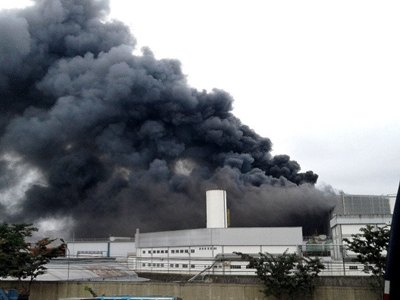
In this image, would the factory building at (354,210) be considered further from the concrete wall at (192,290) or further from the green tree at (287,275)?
the green tree at (287,275)

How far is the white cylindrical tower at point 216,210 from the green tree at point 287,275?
3322 centimetres

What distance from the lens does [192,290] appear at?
16594 millimetres

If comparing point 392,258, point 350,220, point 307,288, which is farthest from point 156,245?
point 392,258

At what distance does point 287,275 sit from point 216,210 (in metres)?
34.1

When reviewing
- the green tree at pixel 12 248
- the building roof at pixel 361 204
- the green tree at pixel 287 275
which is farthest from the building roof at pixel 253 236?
the green tree at pixel 287 275

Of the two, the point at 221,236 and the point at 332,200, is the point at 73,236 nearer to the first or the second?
the point at 221,236

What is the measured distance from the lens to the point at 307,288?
15.1 m

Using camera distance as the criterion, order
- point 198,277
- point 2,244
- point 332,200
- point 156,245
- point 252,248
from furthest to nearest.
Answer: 1. point 332,200
2. point 156,245
3. point 252,248
4. point 198,277
5. point 2,244

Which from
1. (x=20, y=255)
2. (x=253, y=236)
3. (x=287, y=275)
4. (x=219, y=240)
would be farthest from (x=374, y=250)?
(x=219, y=240)

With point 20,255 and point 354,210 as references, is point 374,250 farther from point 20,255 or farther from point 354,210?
point 354,210

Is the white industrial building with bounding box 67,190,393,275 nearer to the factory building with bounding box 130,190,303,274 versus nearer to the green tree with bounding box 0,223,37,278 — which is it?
the factory building with bounding box 130,190,303,274

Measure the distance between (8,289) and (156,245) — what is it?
35.2 m

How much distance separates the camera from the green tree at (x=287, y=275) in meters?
14.9

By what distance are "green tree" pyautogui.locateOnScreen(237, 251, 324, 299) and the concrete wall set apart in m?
0.54
